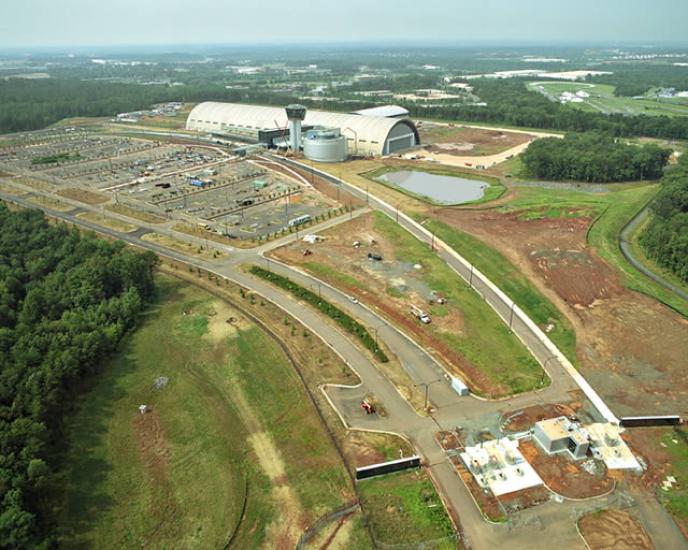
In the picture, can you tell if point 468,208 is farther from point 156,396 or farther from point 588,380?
point 156,396

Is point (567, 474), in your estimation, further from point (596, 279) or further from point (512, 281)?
point (596, 279)

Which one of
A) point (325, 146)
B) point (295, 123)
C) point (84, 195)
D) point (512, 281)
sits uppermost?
point (295, 123)

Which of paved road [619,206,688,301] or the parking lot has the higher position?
the parking lot

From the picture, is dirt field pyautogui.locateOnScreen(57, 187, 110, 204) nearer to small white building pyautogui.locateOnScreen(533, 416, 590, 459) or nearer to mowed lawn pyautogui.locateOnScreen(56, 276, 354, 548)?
mowed lawn pyautogui.locateOnScreen(56, 276, 354, 548)

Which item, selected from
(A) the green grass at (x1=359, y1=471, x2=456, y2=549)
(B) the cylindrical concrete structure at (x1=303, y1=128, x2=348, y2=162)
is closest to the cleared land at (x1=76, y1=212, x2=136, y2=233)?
(B) the cylindrical concrete structure at (x1=303, y1=128, x2=348, y2=162)

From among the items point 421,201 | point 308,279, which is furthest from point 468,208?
point 308,279

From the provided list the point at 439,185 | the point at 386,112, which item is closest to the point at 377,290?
the point at 439,185

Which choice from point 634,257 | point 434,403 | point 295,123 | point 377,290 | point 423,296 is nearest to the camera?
point 434,403
